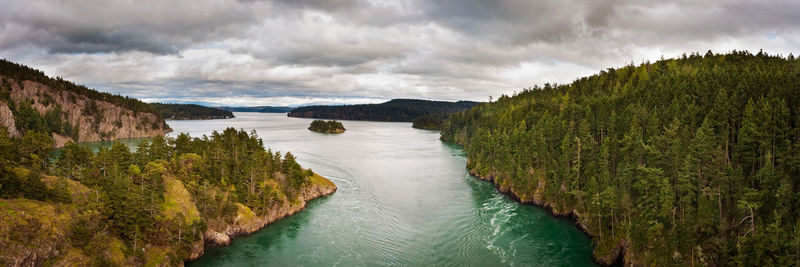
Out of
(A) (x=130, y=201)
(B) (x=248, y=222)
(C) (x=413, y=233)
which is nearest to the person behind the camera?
(A) (x=130, y=201)

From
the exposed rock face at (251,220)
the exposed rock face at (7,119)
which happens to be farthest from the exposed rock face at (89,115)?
the exposed rock face at (251,220)

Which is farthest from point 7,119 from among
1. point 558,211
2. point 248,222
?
point 558,211

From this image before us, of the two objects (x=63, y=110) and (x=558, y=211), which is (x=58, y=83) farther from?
(x=558, y=211)

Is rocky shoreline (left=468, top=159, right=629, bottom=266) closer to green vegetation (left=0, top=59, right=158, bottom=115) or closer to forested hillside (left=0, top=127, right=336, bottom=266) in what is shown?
forested hillside (left=0, top=127, right=336, bottom=266)

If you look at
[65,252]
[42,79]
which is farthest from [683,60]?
[42,79]

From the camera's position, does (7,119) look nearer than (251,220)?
No

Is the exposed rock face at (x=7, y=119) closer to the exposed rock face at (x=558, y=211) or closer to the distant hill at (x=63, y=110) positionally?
the distant hill at (x=63, y=110)

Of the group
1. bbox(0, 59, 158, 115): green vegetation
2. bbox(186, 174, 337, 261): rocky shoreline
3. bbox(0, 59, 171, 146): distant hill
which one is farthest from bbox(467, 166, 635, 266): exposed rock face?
bbox(0, 59, 158, 115): green vegetation
